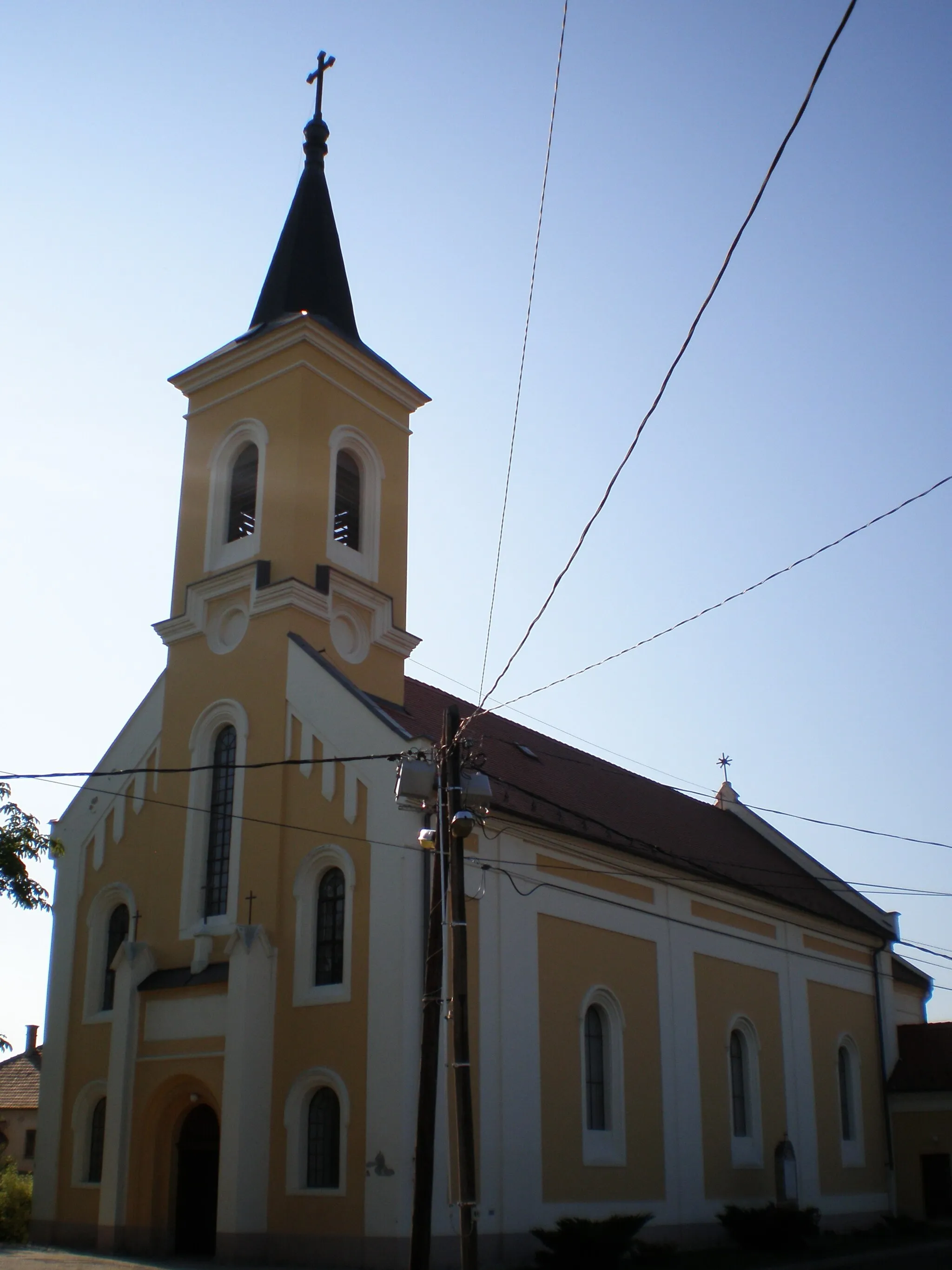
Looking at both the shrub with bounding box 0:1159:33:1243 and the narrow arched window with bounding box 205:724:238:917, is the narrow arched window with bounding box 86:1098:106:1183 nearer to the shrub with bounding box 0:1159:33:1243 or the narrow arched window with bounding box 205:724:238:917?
the shrub with bounding box 0:1159:33:1243

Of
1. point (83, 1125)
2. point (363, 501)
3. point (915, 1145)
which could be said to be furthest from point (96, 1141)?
point (915, 1145)

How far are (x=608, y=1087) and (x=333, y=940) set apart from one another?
20.7ft

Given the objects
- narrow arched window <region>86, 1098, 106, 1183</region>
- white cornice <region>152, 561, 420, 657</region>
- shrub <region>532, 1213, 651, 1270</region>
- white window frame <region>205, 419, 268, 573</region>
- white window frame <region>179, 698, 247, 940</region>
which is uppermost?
white window frame <region>205, 419, 268, 573</region>

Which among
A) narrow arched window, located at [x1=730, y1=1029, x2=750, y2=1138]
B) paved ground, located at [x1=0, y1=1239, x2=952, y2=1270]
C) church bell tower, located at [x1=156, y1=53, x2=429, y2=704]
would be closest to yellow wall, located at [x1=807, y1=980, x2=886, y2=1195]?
narrow arched window, located at [x1=730, y1=1029, x2=750, y2=1138]

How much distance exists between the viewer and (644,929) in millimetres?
24609

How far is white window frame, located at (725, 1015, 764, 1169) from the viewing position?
85.7ft

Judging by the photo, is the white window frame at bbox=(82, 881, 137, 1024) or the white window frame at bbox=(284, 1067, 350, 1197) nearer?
the white window frame at bbox=(284, 1067, 350, 1197)

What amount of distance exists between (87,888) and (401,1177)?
29.9 ft

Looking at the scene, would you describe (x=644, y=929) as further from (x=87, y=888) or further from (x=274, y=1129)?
(x=87, y=888)

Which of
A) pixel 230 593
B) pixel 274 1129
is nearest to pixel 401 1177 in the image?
pixel 274 1129

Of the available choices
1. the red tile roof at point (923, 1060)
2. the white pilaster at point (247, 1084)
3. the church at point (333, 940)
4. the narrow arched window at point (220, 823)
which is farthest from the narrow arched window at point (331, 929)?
the red tile roof at point (923, 1060)

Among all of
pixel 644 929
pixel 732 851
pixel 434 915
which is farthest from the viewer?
pixel 732 851

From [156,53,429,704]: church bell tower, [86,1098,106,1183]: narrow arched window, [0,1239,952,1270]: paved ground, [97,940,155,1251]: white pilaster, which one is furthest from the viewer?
[156,53,429,704]: church bell tower

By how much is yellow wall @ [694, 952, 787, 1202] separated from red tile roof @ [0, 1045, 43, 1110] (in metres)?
25.7
